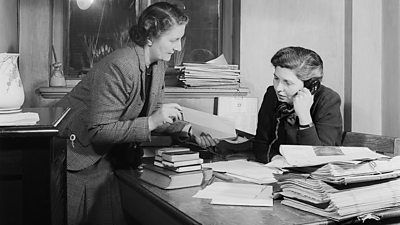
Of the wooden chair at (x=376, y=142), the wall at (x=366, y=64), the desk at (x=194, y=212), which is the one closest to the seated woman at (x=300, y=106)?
the wooden chair at (x=376, y=142)

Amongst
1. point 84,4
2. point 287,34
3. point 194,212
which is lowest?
point 194,212

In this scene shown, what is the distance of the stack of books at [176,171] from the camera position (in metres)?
1.57

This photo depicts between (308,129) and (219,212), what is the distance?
1.10 m

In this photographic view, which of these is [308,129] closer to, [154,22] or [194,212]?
[154,22]

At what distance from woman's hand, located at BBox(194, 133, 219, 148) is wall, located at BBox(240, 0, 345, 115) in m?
0.81

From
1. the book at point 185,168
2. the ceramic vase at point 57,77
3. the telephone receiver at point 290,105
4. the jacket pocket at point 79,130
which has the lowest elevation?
the book at point 185,168

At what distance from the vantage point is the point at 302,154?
1.64 meters

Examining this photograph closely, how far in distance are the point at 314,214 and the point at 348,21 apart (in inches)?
94.5

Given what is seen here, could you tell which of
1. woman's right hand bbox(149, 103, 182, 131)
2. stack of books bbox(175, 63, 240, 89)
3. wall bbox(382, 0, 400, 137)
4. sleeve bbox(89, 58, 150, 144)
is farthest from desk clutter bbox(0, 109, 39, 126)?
wall bbox(382, 0, 400, 137)

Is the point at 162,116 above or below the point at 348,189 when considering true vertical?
above

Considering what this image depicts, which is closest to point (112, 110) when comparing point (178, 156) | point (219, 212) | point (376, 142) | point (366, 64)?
point (178, 156)

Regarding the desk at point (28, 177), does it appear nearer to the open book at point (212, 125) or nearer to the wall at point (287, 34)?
the open book at point (212, 125)

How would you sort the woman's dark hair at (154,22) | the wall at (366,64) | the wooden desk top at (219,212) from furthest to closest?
1. the wall at (366,64)
2. the woman's dark hair at (154,22)
3. the wooden desk top at (219,212)

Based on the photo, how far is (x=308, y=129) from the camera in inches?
87.7
